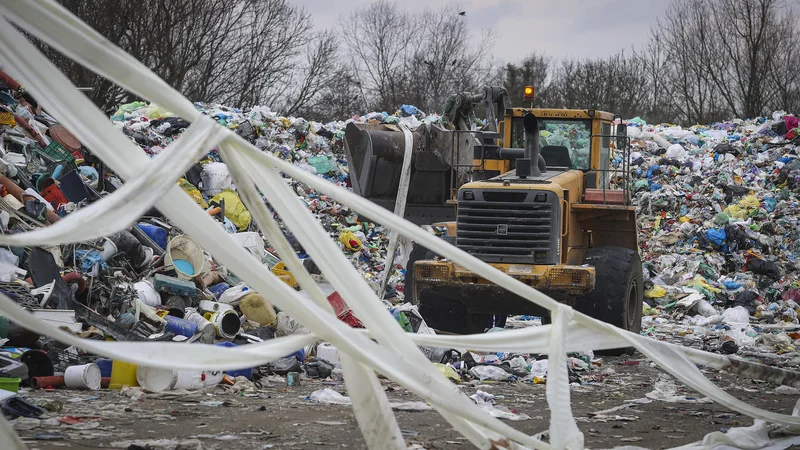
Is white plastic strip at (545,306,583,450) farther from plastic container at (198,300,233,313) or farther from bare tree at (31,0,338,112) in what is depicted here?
bare tree at (31,0,338,112)

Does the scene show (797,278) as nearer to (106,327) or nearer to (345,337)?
(106,327)

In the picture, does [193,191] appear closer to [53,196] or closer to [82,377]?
[53,196]

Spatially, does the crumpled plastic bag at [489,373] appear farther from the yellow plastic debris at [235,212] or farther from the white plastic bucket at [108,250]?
the yellow plastic debris at [235,212]

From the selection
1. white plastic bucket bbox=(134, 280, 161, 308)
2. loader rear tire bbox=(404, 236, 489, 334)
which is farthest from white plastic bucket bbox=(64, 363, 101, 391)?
loader rear tire bbox=(404, 236, 489, 334)

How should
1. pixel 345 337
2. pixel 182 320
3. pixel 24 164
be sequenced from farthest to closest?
pixel 24 164
pixel 182 320
pixel 345 337

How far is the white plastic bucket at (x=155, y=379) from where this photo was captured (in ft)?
19.4

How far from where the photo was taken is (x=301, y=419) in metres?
5.19

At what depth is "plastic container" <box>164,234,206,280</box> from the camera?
8.88 metres

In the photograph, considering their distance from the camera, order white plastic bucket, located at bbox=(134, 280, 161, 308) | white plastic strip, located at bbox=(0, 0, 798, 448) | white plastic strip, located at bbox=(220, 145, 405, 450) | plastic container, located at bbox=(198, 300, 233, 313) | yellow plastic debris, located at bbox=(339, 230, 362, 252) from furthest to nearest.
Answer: yellow plastic debris, located at bbox=(339, 230, 362, 252) → white plastic bucket, located at bbox=(134, 280, 161, 308) → plastic container, located at bbox=(198, 300, 233, 313) → white plastic strip, located at bbox=(220, 145, 405, 450) → white plastic strip, located at bbox=(0, 0, 798, 448)

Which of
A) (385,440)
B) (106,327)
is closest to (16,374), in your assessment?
(106,327)

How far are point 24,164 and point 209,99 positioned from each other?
20.6 m

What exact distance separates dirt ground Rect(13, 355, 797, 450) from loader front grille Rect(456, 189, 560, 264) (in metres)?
1.44

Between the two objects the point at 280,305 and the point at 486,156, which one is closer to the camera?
the point at 280,305

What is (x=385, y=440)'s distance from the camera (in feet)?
10.6
